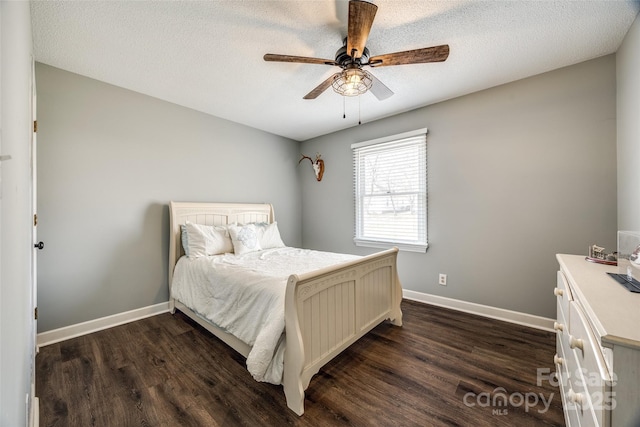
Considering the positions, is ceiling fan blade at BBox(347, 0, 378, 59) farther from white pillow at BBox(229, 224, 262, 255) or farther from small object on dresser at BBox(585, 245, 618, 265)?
white pillow at BBox(229, 224, 262, 255)

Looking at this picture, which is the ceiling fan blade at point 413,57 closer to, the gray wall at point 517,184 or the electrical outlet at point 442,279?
the gray wall at point 517,184

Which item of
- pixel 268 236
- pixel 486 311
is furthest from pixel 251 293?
pixel 486 311

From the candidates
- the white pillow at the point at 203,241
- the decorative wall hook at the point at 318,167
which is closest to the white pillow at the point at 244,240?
the white pillow at the point at 203,241

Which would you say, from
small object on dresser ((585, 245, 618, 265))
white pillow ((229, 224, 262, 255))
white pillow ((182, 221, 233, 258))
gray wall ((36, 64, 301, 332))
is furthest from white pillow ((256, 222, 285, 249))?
small object on dresser ((585, 245, 618, 265))

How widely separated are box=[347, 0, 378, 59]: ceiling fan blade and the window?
176cm

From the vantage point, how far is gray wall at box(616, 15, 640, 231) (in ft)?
5.64

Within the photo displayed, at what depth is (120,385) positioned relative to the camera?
1.71 metres

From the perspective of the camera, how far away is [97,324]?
2.46 meters

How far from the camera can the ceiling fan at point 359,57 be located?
1.42 meters

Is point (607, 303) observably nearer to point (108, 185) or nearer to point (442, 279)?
point (442, 279)

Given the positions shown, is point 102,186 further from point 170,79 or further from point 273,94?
point 273,94

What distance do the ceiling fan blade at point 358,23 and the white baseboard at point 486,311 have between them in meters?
2.77

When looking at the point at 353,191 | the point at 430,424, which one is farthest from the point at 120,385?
the point at 353,191

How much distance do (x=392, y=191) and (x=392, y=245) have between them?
0.75m
